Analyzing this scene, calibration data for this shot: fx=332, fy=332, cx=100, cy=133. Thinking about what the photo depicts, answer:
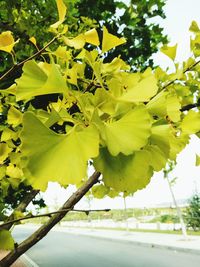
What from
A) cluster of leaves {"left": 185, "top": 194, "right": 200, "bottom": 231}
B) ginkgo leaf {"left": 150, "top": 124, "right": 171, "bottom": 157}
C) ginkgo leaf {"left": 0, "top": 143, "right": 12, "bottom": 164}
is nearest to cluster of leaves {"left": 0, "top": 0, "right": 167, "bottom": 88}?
ginkgo leaf {"left": 0, "top": 143, "right": 12, "bottom": 164}

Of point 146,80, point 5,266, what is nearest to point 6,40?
point 146,80

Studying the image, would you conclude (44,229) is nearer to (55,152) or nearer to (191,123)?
(191,123)

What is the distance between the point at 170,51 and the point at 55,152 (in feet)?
2.10

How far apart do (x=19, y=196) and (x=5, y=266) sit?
15.4 ft

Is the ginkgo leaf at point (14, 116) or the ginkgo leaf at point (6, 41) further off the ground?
the ginkgo leaf at point (6, 41)

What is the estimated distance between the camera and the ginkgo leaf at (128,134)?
0.47 metres

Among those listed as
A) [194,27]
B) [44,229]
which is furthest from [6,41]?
[44,229]

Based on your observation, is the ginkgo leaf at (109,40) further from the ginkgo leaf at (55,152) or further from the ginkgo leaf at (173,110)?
the ginkgo leaf at (55,152)

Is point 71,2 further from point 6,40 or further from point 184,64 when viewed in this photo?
point 6,40

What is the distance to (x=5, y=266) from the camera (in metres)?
1.25

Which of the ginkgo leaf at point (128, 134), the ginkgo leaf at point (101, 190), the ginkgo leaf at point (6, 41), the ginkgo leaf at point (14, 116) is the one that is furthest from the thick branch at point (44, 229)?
the ginkgo leaf at point (128, 134)

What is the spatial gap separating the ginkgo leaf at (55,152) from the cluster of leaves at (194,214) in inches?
901

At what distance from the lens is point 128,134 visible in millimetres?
477

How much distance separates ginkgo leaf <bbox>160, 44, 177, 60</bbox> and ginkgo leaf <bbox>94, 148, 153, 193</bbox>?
1.70 feet
